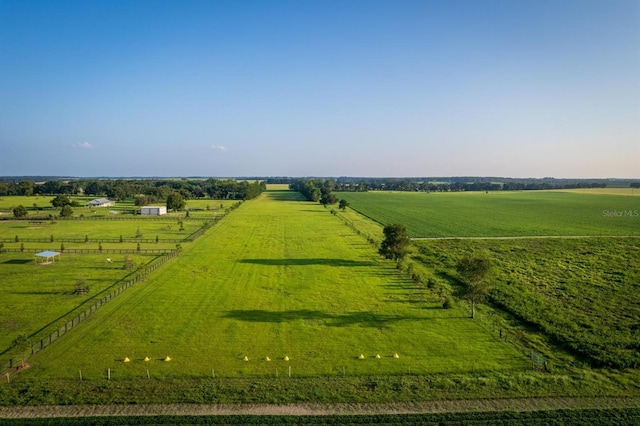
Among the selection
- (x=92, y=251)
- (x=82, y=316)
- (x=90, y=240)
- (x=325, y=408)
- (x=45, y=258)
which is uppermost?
(x=90, y=240)

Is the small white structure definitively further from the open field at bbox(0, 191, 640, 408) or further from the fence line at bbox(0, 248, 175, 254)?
the open field at bbox(0, 191, 640, 408)

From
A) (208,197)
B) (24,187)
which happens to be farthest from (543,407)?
(24,187)

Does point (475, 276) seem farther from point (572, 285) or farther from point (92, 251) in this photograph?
point (92, 251)

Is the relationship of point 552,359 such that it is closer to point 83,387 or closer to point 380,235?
point 83,387

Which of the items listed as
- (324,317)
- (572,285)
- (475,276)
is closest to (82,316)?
(324,317)

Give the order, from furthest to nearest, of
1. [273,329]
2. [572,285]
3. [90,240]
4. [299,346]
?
1. [90,240]
2. [572,285]
3. [273,329]
4. [299,346]

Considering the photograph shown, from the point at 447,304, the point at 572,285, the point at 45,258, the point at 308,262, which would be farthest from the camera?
the point at 308,262
